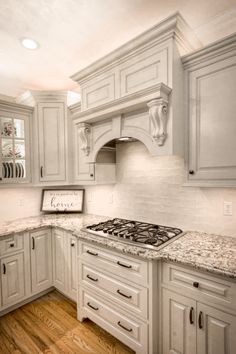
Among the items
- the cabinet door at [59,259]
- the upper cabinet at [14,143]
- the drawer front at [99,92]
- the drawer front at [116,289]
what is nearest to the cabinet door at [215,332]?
the drawer front at [116,289]

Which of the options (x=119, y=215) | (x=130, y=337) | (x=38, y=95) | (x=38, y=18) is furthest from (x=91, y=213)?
(x=38, y=18)

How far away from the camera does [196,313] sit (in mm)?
1308

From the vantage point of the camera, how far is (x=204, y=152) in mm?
1562

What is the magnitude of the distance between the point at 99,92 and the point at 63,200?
1652 mm

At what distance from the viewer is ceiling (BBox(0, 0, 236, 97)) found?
149 cm

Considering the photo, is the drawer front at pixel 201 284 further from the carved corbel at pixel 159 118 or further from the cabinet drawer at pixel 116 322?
the carved corbel at pixel 159 118

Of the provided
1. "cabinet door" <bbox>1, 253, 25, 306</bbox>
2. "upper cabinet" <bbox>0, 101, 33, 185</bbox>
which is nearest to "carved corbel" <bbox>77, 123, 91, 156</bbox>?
"upper cabinet" <bbox>0, 101, 33, 185</bbox>

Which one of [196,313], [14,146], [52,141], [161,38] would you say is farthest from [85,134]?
[196,313]

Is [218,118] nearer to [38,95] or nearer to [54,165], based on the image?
[54,165]

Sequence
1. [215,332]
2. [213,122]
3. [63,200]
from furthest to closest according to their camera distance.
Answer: [63,200], [213,122], [215,332]

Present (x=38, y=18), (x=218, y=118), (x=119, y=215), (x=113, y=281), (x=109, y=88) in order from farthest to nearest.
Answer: (x=119, y=215)
(x=109, y=88)
(x=113, y=281)
(x=38, y=18)
(x=218, y=118)

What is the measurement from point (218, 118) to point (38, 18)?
162 cm

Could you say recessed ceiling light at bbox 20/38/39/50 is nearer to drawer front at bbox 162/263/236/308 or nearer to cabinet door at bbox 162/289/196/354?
drawer front at bbox 162/263/236/308

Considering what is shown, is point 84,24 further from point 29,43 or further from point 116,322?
point 116,322
